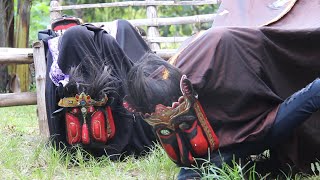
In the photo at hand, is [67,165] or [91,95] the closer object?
[67,165]

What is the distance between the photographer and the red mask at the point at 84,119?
379cm

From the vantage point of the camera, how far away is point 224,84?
8.89ft

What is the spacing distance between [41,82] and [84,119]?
82 cm

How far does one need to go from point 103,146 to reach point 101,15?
31.2ft

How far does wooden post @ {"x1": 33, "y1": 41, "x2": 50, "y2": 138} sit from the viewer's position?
14.3 ft

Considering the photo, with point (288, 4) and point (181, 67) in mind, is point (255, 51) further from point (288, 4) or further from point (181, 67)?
point (288, 4)

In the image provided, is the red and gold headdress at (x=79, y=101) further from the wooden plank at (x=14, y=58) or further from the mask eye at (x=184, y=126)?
the mask eye at (x=184, y=126)

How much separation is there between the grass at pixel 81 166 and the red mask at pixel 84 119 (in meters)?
0.10

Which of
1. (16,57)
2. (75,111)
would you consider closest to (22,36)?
(16,57)

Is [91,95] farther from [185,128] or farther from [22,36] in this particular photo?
[22,36]

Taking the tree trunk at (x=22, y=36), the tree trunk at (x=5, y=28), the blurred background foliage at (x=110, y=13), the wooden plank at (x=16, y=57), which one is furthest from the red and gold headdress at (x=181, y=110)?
the blurred background foliage at (x=110, y=13)

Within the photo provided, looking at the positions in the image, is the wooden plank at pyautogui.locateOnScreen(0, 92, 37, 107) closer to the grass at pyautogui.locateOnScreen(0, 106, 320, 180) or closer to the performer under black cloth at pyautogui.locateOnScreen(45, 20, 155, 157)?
the grass at pyautogui.locateOnScreen(0, 106, 320, 180)

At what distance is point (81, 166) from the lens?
3592mm

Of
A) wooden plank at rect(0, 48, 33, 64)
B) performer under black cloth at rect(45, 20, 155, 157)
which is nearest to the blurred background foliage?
wooden plank at rect(0, 48, 33, 64)
